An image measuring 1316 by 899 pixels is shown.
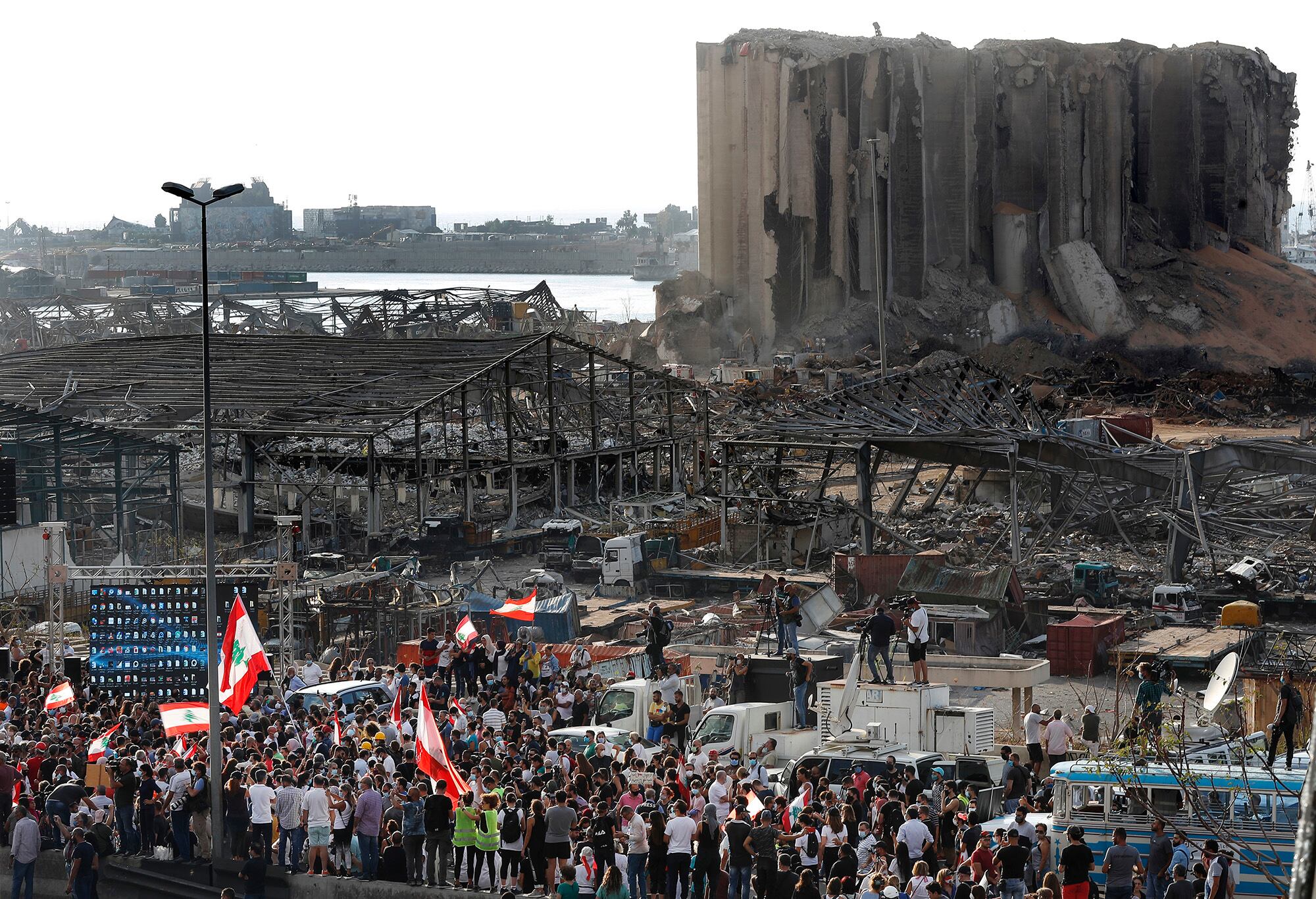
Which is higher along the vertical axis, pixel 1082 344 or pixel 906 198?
pixel 906 198

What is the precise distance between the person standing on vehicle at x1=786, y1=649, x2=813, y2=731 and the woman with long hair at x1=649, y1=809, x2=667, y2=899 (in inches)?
249

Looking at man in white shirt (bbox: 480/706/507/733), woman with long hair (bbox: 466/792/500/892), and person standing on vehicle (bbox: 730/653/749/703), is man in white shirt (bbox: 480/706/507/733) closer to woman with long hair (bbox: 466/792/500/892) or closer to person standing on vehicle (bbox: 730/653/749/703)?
person standing on vehicle (bbox: 730/653/749/703)

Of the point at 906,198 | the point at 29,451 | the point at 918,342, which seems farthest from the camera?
the point at 906,198

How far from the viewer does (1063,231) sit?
10319 centimetres

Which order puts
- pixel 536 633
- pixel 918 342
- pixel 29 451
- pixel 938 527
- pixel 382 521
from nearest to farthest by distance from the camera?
pixel 536 633
pixel 29 451
pixel 938 527
pixel 382 521
pixel 918 342

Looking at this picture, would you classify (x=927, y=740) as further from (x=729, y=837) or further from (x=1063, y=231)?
(x=1063, y=231)

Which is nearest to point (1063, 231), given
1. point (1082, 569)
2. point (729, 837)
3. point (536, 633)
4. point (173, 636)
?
point (1082, 569)

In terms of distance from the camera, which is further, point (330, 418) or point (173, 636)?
point (330, 418)

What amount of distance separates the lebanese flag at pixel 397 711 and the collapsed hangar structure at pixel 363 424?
19.7 meters

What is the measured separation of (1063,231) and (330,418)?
6508 centimetres

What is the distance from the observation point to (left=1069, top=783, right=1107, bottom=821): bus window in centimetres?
1655

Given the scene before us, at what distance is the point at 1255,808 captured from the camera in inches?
622

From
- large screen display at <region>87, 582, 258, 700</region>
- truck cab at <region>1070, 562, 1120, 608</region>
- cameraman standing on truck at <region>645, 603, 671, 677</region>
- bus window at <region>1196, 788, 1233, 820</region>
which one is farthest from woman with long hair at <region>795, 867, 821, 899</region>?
truck cab at <region>1070, 562, 1120, 608</region>

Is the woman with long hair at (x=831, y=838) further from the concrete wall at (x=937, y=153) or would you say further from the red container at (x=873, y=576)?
the concrete wall at (x=937, y=153)
